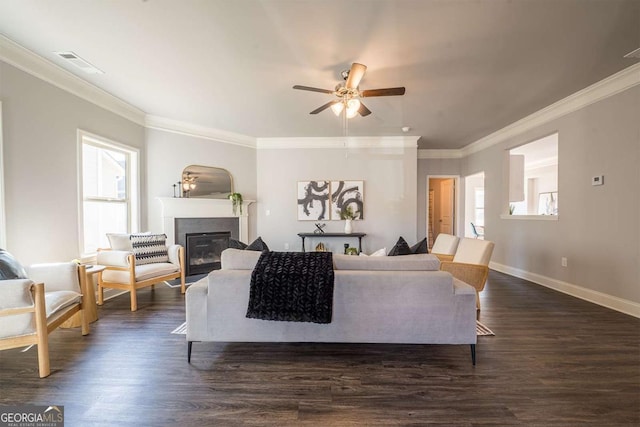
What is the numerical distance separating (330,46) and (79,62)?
105 inches

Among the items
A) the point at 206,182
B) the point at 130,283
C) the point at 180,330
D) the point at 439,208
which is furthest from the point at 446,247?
the point at 439,208

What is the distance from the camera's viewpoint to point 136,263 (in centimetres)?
346

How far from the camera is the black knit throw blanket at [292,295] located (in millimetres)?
1949

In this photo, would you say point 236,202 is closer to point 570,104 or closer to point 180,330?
point 180,330

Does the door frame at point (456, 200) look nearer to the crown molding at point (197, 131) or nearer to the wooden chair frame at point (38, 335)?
the crown molding at point (197, 131)

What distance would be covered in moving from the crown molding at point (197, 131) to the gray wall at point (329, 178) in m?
0.41

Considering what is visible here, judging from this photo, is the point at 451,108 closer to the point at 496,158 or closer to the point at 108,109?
the point at 496,158

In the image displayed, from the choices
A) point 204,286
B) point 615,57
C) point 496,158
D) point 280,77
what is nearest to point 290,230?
point 280,77

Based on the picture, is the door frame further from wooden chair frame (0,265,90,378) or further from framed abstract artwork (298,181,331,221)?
wooden chair frame (0,265,90,378)

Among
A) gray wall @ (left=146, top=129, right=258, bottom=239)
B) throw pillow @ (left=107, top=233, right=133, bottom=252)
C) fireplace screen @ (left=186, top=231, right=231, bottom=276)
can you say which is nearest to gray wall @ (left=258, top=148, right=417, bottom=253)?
gray wall @ (left=146, top=129, right=258, bottom=239)

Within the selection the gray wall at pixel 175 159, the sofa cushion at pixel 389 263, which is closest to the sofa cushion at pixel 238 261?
the sofa cushion at pixel 389 263

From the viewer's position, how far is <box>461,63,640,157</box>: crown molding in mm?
2912

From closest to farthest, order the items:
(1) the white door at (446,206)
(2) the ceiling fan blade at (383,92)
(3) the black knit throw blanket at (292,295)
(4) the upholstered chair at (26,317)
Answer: (4) the upholstered chair at (26,317) → (3) the black knit throw blanket at (292,295) → (2) the ceiling fan blade at (383,92) → (1) the white door at (446,206)

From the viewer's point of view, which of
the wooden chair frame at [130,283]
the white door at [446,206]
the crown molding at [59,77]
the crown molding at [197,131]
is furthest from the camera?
the white door at [446,206]
